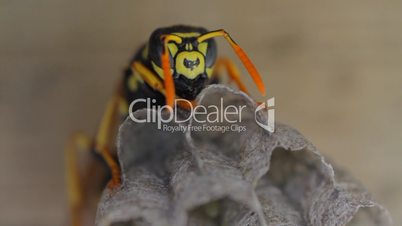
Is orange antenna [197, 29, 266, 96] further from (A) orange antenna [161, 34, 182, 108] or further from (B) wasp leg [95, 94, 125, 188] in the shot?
(B) wasp leg [95, 94, 125, 188]

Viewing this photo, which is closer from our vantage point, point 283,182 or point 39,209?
point 283,182

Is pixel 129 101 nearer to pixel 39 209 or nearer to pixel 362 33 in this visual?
pixel 39 209

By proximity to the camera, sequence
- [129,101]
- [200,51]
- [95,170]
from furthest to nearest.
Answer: [95,170], [129,101], [200,51]

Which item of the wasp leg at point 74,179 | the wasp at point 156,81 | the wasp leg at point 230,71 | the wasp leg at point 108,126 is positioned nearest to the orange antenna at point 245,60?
the wasp at point 156,81

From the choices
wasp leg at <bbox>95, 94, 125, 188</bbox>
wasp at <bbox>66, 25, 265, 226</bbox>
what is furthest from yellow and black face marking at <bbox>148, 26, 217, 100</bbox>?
wasp leg at <bbox>95, 94, 125, 188</bbox>

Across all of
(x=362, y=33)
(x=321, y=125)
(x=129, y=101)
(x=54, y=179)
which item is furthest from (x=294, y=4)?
(x=54, y=179)

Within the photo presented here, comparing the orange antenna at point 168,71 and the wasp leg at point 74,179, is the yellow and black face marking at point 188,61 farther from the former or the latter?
the wasp leg at point 74,179

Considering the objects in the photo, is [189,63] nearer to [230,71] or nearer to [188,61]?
[188,61]
